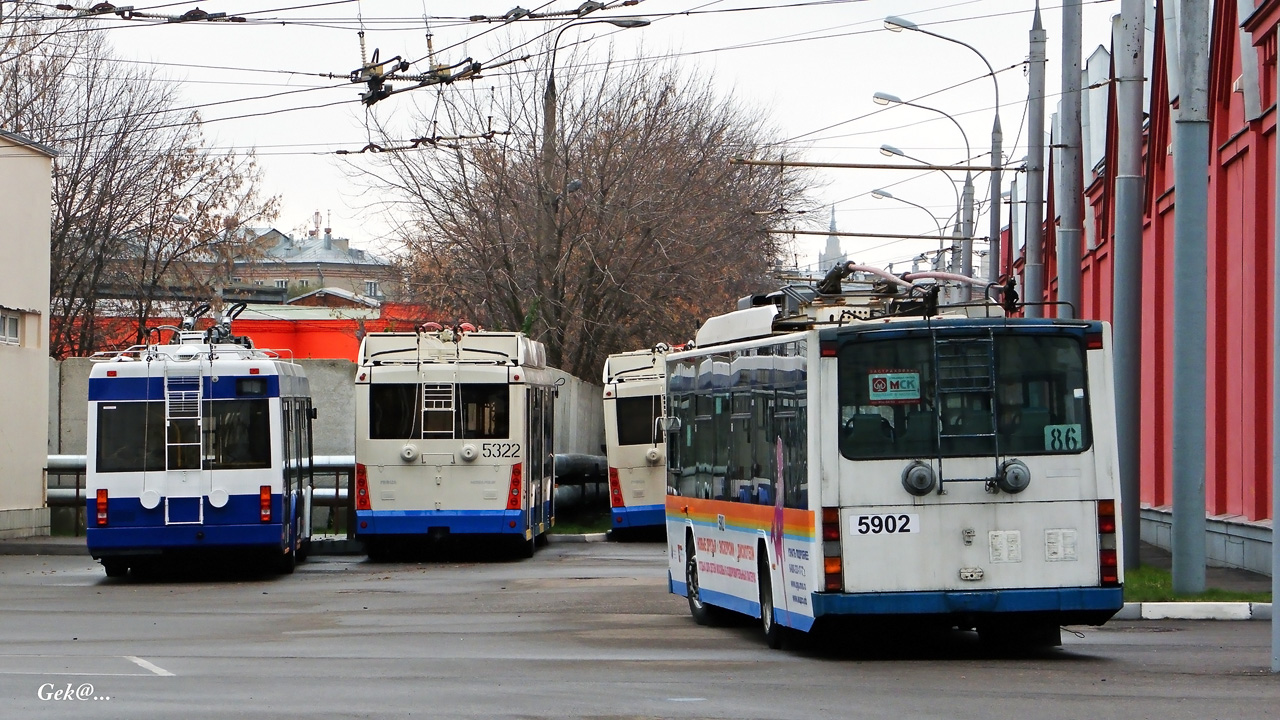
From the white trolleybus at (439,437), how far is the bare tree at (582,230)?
13.0 m

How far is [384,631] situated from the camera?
15.1 metres

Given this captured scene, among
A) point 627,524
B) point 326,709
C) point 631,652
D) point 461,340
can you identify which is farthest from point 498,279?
point 326,709

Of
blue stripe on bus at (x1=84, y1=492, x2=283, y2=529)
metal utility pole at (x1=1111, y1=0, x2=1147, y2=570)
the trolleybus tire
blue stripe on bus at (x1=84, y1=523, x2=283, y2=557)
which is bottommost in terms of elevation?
the trolleybus tire

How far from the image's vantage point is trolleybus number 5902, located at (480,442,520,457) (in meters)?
24.2

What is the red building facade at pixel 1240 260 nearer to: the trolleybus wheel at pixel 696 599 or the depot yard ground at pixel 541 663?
the trolleybus wheel at pixel 696 599

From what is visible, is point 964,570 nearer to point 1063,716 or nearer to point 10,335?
point 1063,716

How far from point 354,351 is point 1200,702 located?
220ft

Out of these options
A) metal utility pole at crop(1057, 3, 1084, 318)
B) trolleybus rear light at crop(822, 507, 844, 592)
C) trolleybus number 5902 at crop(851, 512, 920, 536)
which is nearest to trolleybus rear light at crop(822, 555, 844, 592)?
trolleybus rear light at crop(822, 507, 844, 592)

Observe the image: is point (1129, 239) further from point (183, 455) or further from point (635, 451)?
point (635, 451)

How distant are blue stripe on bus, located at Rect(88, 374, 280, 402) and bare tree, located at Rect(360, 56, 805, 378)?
16255mm

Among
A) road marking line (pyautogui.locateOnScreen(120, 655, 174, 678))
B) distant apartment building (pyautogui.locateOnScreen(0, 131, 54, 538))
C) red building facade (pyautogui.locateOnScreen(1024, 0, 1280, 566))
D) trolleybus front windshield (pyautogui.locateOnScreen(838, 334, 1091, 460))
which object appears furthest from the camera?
distant apartment building (pyautogui.locateOnScreen(0, 131, 54, 538))

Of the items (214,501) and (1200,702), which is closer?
(1200,702)

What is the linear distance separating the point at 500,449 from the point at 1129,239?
9.31 metres

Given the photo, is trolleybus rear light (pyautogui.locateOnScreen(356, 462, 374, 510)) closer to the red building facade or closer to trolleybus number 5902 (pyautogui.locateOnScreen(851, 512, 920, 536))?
the red building facade
